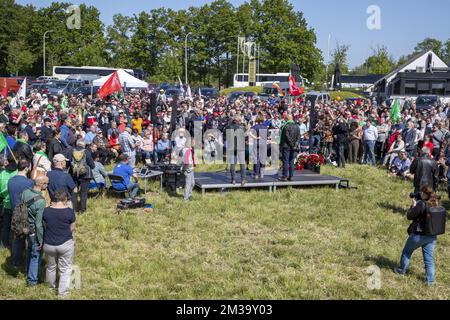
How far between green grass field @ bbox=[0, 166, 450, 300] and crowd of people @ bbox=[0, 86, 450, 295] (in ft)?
2.31

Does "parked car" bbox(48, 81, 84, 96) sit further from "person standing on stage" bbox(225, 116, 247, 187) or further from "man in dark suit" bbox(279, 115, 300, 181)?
"man in dark suit" bbox(279, 115, 300, 181)

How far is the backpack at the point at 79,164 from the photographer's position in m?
10.4

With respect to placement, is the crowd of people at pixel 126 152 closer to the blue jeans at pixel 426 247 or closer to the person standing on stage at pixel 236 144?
the person standing on stage at pixel 236 144

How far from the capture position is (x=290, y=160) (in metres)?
13.2

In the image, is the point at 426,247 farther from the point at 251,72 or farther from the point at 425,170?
→ the point at 251,72

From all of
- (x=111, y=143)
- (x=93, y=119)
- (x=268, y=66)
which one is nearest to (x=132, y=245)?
(x=111, y=143)

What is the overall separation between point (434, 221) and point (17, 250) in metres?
6.29

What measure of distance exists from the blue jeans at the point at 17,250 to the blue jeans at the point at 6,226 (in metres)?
0.59

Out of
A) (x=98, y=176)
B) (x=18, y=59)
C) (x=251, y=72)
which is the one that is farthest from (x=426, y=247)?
(x=18, y=59)

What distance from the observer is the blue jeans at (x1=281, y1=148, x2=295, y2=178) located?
42.5ft

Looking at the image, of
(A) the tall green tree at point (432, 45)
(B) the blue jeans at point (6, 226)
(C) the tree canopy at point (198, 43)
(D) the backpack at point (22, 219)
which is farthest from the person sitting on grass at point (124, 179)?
(A) the tall green tree at point (432, 45)

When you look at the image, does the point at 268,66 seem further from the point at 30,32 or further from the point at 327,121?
the point at 327,121

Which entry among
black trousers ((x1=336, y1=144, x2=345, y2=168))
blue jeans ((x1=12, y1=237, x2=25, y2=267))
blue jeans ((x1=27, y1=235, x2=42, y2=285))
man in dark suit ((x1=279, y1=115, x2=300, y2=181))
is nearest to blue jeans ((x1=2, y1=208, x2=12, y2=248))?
blue jeans ((x1=12, y1=237, x2=25, y2=267))

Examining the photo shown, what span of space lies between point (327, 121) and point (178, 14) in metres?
50.7
